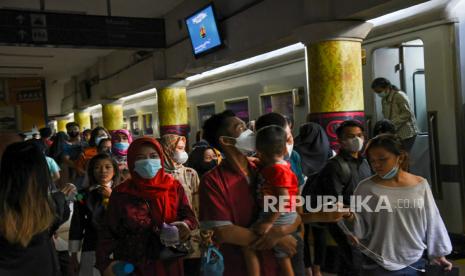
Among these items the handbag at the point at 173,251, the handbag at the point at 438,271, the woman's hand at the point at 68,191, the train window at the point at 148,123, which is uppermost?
the train window at the point at 148,123

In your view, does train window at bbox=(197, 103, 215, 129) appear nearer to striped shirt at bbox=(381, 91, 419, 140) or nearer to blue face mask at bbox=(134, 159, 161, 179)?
striped shirt at bbox=(381, 91, 419, 140)

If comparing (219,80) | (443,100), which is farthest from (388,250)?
(219,80)

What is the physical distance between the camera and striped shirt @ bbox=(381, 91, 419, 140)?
564 cm

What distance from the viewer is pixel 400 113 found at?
5.67m

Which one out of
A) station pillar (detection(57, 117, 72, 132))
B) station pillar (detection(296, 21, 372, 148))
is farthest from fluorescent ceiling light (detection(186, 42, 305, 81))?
station pillar (detection(57, 117, 72, 132))

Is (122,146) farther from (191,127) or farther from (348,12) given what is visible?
(191,127)

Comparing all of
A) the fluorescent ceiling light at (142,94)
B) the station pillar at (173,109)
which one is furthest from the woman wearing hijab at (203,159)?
the fluorescent ceiling light at (142,94)

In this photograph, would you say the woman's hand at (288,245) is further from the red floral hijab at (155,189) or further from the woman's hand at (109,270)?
the woman's hand at (109,270)

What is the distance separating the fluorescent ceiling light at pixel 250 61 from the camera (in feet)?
23.2

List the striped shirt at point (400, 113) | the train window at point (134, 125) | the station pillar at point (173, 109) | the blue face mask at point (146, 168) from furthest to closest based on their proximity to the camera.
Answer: the train window at point (134, 125), the station pillar at point (173, 109), the striped shirt at point (400, 113), the blue face mask at point (146, 168)

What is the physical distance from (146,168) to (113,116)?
42.7ft

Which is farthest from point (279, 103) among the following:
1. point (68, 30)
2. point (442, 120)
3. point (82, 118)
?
point (82, 118)

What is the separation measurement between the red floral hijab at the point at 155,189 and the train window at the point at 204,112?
6.84 meters

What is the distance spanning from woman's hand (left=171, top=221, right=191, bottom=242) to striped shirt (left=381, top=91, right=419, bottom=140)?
12.6ft
